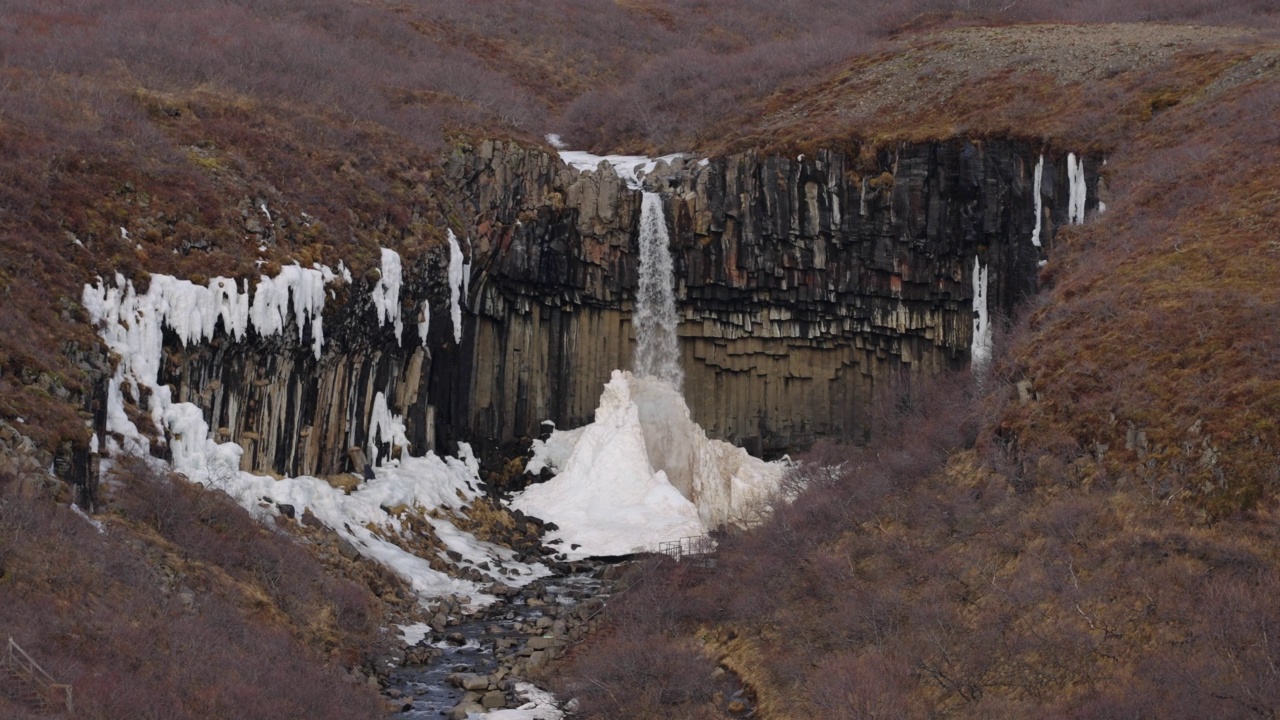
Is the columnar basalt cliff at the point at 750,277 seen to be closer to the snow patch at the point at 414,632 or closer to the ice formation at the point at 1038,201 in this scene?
the ice formation at the point at 1038,201

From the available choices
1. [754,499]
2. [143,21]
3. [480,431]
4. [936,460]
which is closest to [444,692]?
[936,460]

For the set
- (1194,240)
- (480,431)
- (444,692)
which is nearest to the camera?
(444,692)

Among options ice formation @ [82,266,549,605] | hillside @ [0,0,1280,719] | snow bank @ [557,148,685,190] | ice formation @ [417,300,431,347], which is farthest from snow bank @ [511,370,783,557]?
snow bank @ [557,148,685,190]

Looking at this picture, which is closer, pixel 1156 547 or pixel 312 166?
pixel 1156 547

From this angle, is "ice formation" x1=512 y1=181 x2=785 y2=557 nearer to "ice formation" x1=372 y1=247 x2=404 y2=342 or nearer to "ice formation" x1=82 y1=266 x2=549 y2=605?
"ice formation" x1=82 y1=266 x2=549 y2=605

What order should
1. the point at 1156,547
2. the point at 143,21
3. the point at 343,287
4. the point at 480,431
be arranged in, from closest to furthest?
the point at 1156,547
the point at 343,287
the point at 480,431
the point at 143,21

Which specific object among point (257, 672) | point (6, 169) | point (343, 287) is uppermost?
point (6, 169)

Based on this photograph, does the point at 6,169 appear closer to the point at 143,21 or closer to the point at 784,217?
the point at 784,217
